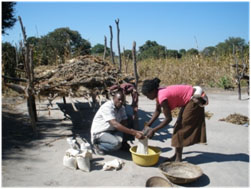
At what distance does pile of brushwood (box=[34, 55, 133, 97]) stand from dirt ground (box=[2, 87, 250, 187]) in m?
0.48

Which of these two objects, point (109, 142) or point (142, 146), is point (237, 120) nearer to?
point (142, 146)

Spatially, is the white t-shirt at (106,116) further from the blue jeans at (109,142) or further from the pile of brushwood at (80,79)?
the pile of brushwood at (80,79)

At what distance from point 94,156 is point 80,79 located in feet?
4.72

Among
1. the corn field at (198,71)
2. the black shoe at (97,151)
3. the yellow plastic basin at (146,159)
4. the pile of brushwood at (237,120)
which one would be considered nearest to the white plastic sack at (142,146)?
the yellow plastic basin at (146,159)

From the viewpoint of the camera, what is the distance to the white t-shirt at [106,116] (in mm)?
3080

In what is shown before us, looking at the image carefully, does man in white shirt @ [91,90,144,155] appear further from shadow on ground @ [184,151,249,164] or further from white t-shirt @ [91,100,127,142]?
shadow on ground @ [184,151,249,164]

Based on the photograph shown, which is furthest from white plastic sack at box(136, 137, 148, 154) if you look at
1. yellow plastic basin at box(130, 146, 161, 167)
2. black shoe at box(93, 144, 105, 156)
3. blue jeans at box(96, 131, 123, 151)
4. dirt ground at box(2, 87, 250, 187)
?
black shoe at box(93, 144, 105, 156)

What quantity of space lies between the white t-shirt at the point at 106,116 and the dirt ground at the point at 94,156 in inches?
15.5

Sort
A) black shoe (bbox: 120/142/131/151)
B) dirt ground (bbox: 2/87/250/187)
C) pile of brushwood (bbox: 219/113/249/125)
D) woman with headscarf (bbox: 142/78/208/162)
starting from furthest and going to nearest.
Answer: pile of brushwood (bbox: 219/113/249/125) < black shoe (bbox: 120/142/131/151) < woman with headscarf (bbox: 142/78/208/162) < dirt ground (bbox: 2/87/250/187)

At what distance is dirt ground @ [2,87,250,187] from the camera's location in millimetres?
2633

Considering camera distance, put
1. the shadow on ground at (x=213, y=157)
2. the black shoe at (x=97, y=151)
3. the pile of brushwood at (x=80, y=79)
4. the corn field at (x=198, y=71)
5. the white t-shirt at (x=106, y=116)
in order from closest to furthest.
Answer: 1. the white t-shirt at (x=106, y=116)
2. the shadow on ground at (x=213, y=157)
3. the black shoe at (x=97, y=151)
4. the pile of brushwood at (x=80, y=79)
5. the corn field at (x=198, y=71)

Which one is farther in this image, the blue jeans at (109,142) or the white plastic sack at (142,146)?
the blue jeans at (109,142)

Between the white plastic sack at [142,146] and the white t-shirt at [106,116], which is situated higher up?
the white t-shirt at [106,116]

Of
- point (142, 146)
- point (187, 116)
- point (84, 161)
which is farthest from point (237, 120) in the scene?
point (84, 161)
